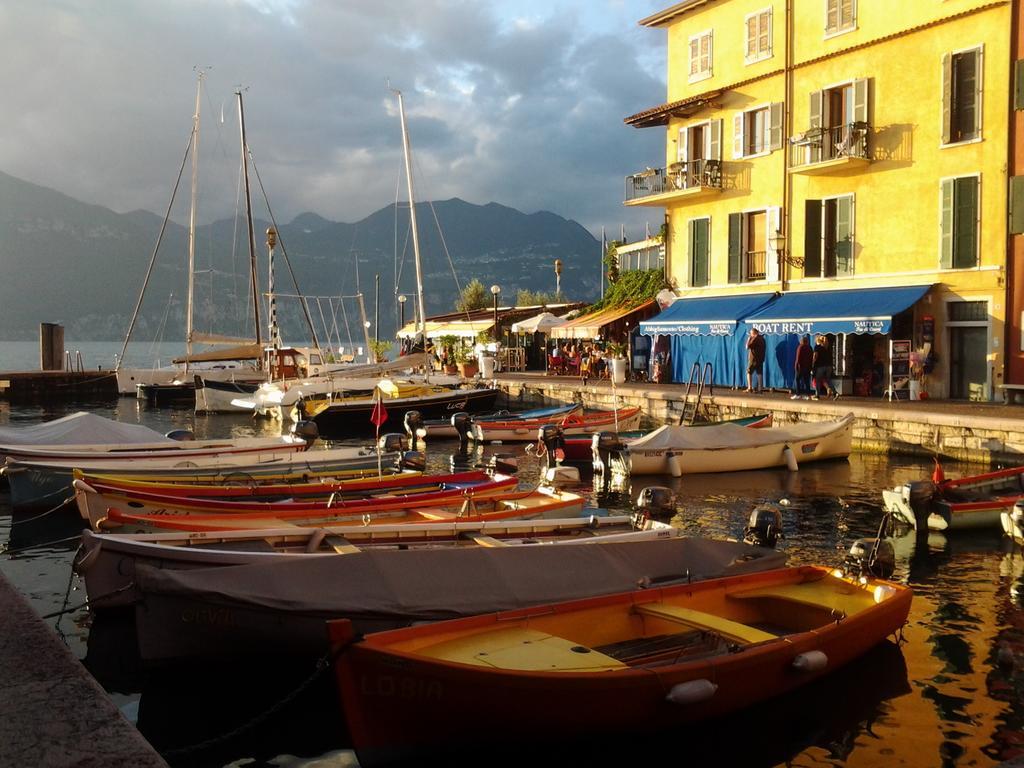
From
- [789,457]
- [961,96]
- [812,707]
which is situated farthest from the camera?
[961,96]

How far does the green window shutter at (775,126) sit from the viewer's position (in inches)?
1180

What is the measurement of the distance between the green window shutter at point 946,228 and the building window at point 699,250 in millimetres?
8826

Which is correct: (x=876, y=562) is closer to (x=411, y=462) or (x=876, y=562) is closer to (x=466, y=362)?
(x=411, y=462)

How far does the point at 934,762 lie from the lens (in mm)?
7000

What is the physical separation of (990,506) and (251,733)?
1135 centimetres

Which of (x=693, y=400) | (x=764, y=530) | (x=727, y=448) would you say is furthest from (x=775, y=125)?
(x=764, y=530)

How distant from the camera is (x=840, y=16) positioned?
92.1ft

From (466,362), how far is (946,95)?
25784 millimetres

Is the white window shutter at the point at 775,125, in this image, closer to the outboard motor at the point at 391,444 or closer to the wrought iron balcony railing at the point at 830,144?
the wrought iron balcony railing at the point at 830,144

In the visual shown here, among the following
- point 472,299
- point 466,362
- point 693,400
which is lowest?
point 693,400

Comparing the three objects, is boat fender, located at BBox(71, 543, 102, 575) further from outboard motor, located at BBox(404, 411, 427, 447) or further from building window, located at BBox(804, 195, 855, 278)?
building window, located at BBox(804, 195, 855, 278)

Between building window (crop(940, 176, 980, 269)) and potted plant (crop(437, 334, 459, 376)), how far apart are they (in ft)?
79.4

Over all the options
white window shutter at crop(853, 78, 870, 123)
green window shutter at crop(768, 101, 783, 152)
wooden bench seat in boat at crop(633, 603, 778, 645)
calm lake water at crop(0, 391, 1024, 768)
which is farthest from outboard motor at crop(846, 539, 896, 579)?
green window shutter at crop(768, 101, 783, 152)

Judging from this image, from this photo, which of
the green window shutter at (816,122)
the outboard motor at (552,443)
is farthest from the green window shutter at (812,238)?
the outboard motor at (552,443)
